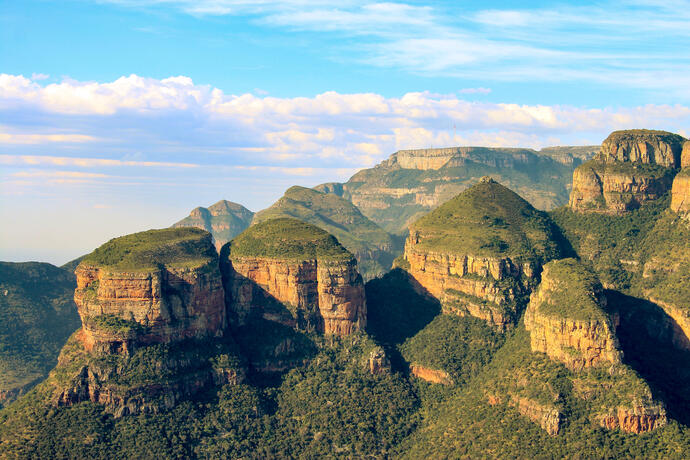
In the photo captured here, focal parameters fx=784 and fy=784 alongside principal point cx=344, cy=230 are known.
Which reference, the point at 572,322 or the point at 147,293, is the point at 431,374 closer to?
the point at 572,322

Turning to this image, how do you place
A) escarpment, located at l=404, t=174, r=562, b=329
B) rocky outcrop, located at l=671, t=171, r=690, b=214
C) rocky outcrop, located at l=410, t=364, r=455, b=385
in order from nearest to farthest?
rocky outcrop, located at l=410, t=364, r=455, b=385, escarpment, located at l=404, t=174, r=562, b=329, rocky outcrop, located at l=671, t=171, r=690, b=214

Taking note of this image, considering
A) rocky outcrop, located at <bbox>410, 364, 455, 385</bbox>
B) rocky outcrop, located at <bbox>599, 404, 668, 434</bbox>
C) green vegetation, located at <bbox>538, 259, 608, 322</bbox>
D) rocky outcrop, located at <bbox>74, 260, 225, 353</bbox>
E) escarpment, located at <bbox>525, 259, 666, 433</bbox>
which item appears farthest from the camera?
rocky outcrop, located at <bbox>410, 364, 455, 385</bbox>

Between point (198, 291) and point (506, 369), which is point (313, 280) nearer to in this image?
point (198, 291)

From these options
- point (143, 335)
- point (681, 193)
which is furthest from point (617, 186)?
point (143, 335)

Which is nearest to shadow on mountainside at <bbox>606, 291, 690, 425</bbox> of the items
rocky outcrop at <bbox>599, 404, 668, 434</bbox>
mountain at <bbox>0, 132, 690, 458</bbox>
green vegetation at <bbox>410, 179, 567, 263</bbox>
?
mountain at <bbox>0, 132, 690, 458</bbox>

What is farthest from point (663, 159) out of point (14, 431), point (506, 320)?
point (14, 431)

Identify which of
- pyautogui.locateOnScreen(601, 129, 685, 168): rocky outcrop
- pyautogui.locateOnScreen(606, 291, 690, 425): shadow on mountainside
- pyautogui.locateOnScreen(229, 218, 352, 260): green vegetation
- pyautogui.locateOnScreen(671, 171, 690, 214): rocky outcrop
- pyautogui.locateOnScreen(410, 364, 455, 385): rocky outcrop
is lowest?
pyautogui.locateOnScreen(410, 364, 455, 385): rocky outcrop

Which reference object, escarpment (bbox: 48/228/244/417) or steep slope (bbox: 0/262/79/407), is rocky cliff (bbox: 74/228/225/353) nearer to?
escarpment (bbox: 48/228/244/417)
